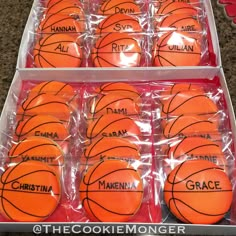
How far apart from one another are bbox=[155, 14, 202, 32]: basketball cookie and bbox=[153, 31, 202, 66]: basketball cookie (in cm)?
4

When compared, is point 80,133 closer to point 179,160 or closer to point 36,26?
point 179,160

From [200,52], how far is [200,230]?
47 centimetres

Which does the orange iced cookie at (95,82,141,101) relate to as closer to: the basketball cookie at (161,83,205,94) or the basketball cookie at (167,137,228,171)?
the basketball cookie at (161,83,205,94)

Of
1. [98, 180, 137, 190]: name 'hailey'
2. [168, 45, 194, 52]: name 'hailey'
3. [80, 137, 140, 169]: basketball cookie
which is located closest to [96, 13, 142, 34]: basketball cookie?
[168, 45, 194, 52]: name 'hailey'

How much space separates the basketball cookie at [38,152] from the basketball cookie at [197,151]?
0.23 m

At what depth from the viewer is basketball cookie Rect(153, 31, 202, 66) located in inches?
41.3

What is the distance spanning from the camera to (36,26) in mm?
1189

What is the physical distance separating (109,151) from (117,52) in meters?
0.30

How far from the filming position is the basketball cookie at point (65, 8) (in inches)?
46.4

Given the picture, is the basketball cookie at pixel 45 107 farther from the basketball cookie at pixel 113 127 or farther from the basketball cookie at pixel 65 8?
the basketball cookie at pixel 65 8

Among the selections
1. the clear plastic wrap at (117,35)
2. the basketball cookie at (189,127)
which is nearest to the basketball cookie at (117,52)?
the clear plastic wrap at (117,35)

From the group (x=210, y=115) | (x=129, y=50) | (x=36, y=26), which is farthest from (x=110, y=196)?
Result: (x=36, y=26)

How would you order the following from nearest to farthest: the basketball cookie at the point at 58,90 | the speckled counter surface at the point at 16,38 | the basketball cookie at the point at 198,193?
the basketball cookie at the point at 198,193 < the basketball cookie at the point at 58,90 < the speckled counter surface at the point at 16,38

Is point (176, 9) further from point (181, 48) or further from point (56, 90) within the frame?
point (56, 90)
